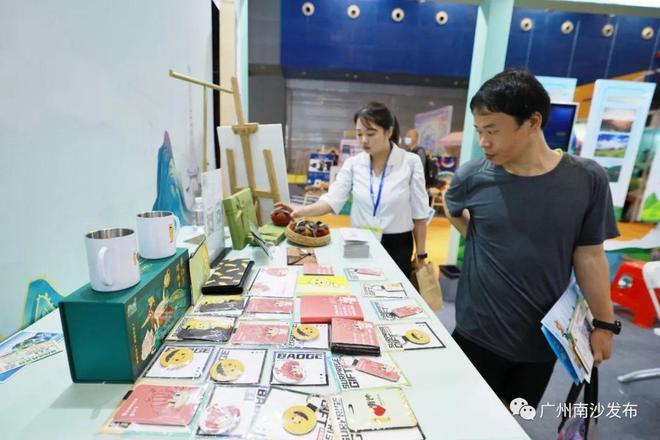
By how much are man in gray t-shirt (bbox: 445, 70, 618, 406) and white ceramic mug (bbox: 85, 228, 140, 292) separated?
1075mm

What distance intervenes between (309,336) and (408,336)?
9.8 inches

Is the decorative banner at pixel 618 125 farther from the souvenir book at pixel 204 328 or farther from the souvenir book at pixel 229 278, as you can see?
the souvenir book at pixel 204 328

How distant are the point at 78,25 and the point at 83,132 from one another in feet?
0.95

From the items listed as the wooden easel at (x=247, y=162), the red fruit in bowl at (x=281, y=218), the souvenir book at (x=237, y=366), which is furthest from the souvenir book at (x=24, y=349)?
the wooden easel at (x=247, y=162)

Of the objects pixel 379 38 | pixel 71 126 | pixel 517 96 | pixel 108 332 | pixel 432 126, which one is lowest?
pixel 108 332

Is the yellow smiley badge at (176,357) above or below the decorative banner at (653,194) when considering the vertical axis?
below

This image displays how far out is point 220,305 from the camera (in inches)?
38.9

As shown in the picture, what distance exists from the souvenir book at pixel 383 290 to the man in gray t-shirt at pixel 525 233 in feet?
1.15

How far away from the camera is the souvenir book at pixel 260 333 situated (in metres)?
0.83

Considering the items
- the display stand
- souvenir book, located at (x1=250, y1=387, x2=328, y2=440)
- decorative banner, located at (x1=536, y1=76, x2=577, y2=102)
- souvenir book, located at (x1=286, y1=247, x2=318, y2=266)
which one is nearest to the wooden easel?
the display stand

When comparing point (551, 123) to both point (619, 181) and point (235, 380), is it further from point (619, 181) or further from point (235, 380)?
point (235, 380)

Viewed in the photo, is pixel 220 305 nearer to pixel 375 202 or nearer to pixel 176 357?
pixel 176 357

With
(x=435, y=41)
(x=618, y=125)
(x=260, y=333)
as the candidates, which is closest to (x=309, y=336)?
(x=260, y=333)

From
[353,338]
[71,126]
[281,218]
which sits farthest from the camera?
[281,218]
